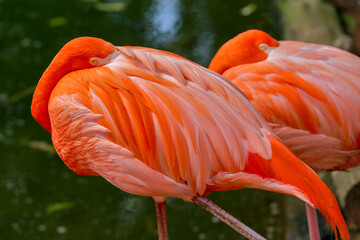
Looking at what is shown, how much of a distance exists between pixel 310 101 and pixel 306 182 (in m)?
0.54

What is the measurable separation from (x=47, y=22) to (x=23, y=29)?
21 centimetres

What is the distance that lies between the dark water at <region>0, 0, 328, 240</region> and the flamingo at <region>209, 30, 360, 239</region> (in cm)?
78

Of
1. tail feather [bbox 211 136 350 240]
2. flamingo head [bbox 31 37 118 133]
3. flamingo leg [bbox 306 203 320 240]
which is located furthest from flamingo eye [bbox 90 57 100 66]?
flamingo leg [bbox 306 203 320 240]

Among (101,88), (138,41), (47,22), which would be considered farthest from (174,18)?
(101,88)

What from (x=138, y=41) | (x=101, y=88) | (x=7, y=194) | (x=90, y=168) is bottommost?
(x=7, y=194)

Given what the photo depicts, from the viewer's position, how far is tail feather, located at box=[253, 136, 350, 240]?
53.3 inches

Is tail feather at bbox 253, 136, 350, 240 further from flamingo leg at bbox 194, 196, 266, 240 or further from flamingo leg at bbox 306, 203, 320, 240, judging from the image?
flamingo leg at bbox 306, 203, 320, 240

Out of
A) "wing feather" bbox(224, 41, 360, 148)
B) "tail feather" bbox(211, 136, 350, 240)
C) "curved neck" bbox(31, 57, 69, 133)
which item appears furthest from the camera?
"wing feather" bbox(224, 41, 360, 148)

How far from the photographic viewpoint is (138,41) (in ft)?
13.5

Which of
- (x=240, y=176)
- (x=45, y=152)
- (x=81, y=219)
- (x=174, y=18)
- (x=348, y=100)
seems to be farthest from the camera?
(x=174, y=18)

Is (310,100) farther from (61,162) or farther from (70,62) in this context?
(61,162)

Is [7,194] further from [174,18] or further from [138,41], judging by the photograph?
[174,18]

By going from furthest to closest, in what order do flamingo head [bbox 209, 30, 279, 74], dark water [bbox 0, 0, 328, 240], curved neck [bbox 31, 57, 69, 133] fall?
dark water [bbox 0, 0, 328, 240] → flamingo head [bbox 209, 30, 279, 74] → curved neck [bbox 31, 57, 69, 133]

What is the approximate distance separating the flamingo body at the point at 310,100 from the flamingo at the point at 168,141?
396 millimetres
